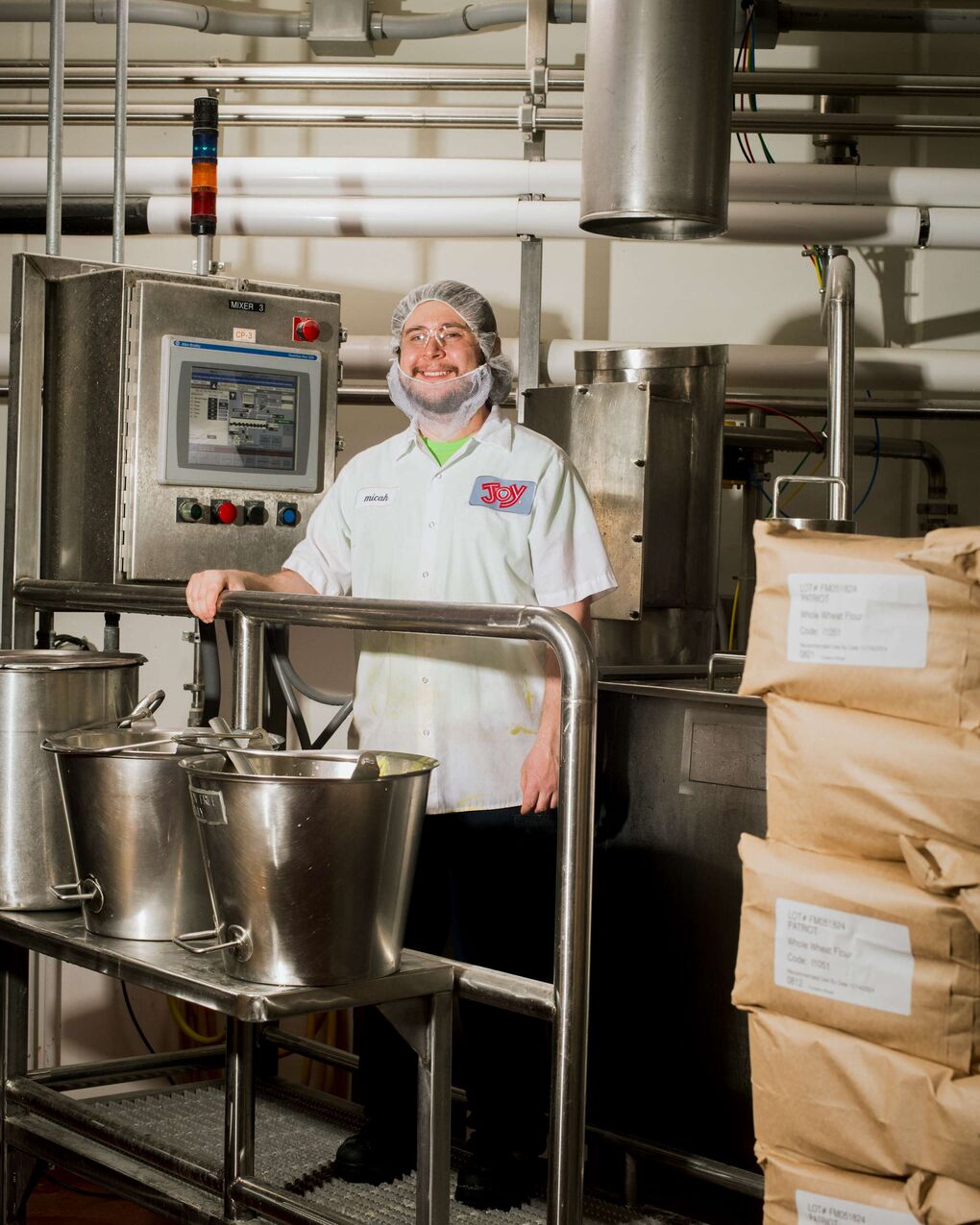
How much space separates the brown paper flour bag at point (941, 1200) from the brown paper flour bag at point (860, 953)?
11cm

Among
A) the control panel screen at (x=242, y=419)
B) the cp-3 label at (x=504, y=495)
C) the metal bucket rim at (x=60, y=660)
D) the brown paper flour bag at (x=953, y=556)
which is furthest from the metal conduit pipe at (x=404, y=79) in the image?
the brown paper flour bag at (x=953, y=556)

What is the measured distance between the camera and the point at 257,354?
8.68ft

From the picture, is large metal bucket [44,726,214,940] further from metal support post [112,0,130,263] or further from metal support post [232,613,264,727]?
metal support post [112,0,130,263]

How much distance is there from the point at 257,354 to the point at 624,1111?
1.48 m

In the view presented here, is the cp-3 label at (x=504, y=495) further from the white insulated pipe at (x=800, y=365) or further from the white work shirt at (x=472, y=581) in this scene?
the white insulated pipe at (x=800, y=365)

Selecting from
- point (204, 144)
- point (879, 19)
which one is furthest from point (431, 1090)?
point (879, 19)

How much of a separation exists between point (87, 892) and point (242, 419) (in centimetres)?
109

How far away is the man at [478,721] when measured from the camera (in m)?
2.07

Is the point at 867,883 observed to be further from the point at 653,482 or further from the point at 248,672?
the point at 653,482

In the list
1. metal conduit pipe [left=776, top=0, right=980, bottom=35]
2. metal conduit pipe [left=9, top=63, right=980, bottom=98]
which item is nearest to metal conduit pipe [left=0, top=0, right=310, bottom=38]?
metal conduit pipe [left=9, top=63, right=980, bottom=98]

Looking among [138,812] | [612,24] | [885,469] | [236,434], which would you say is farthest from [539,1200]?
[885,469]

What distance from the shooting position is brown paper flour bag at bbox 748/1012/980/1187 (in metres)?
1.34

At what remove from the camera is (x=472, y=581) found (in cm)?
214

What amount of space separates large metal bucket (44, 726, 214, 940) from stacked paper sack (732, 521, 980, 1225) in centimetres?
69
